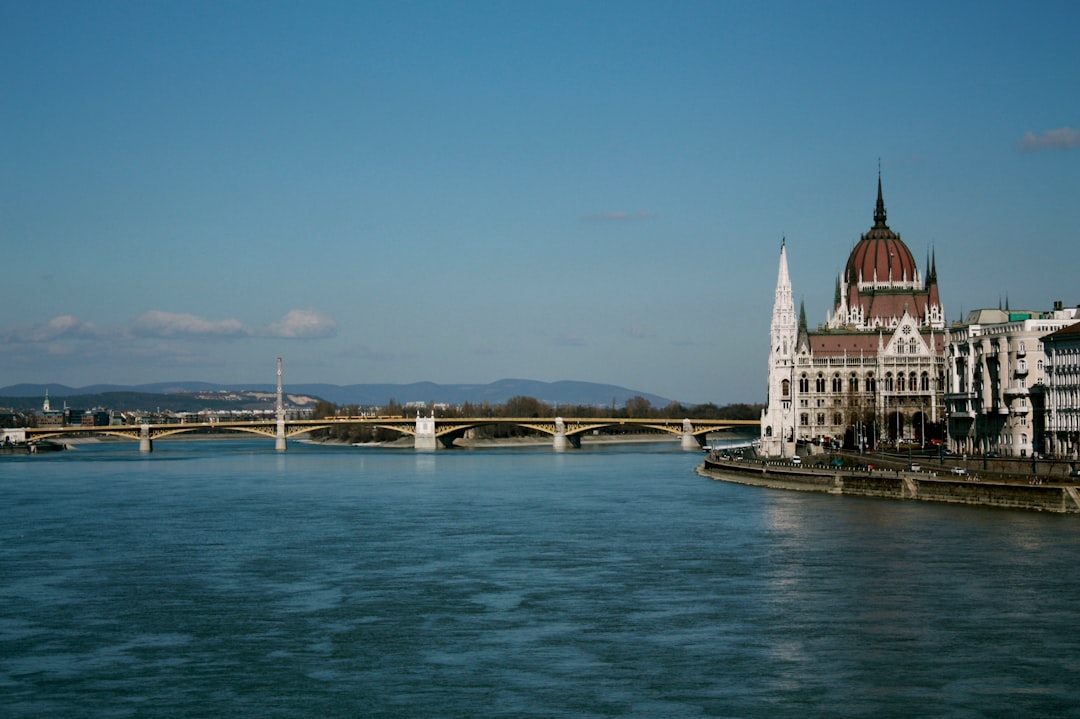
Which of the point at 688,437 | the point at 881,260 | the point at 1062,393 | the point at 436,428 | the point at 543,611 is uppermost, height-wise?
the point at 881,260

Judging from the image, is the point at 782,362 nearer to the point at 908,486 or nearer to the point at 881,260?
the point at 881,260

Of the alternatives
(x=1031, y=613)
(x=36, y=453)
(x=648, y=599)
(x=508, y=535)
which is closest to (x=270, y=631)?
(x=648, y=599)

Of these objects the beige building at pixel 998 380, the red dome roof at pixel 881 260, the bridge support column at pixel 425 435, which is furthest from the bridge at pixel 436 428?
the beige building at pixel 998 380

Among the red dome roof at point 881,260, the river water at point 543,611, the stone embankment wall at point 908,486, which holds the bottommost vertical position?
the river water at point 543,611

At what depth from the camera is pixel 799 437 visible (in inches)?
3947

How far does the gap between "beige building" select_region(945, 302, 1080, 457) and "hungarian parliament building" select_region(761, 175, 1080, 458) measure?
60mm

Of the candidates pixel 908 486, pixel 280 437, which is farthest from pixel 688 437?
pixel 908 486

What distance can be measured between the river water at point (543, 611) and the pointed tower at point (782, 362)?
4923 centimetres

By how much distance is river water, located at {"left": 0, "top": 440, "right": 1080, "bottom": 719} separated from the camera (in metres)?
21.6

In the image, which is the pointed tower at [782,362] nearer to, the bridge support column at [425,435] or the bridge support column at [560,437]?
the bridge support column at [560,437]

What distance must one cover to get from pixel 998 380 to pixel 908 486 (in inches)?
620

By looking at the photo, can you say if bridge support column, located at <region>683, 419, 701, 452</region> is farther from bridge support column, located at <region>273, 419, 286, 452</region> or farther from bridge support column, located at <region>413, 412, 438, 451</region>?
bridge support column, located at <region>273, 419, 286, 452</region>

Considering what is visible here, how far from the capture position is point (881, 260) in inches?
4515

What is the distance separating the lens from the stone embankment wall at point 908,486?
45.0 meters
